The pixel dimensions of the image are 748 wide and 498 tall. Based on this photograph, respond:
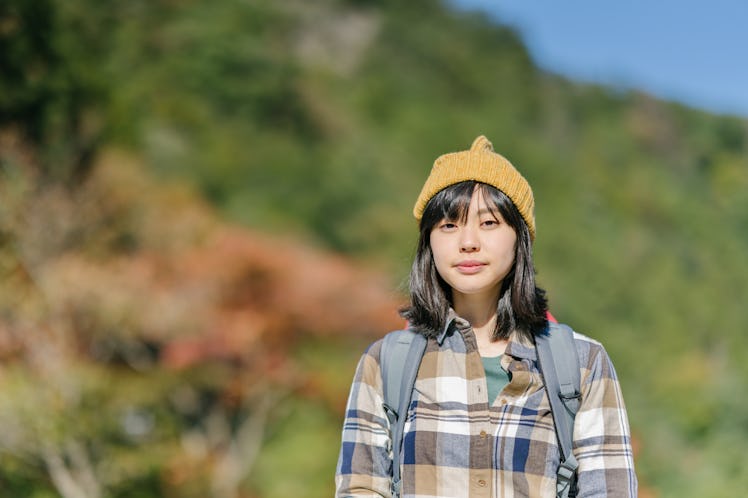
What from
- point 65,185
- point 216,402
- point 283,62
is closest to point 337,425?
point 216,402

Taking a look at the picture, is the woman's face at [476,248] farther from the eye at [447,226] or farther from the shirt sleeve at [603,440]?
the shirt sleeve at [603,440]

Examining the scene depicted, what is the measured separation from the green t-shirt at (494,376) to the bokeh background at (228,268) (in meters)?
0.28

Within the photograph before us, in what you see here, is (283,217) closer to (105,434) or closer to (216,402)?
(216,402)

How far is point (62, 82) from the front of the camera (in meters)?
7.65

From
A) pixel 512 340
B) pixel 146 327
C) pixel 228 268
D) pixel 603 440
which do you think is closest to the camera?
pixel 603 440

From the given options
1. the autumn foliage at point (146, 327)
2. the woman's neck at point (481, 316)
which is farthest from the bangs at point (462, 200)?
the autumn foliage at point (146, 327)

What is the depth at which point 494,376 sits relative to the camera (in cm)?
115

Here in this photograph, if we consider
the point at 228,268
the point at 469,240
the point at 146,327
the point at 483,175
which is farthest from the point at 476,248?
the point at 228,268

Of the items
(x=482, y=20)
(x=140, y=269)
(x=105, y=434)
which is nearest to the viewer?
(x=105, y=434)

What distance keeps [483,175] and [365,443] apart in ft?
1.62

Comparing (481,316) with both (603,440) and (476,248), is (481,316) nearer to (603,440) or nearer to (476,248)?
(476,248)

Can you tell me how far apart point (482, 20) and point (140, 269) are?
1317 inches

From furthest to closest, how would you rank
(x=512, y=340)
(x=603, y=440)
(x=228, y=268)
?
1. (x=228, y=268)
2. (x=512, y=340)
3. (x=603, y=440)

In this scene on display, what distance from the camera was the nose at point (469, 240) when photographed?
44.5 inches
